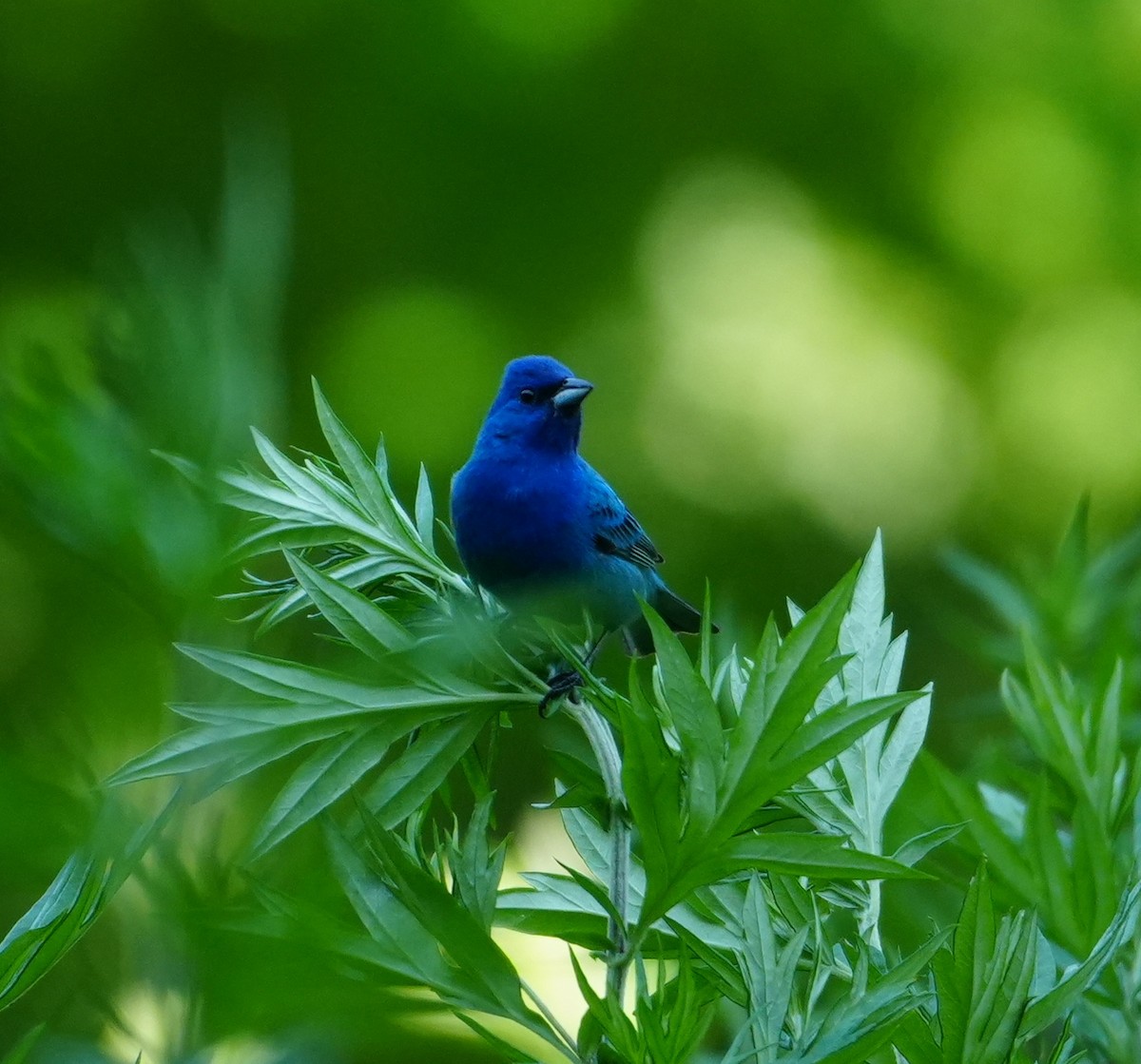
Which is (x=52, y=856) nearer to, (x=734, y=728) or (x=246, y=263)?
(x=246, y=263)

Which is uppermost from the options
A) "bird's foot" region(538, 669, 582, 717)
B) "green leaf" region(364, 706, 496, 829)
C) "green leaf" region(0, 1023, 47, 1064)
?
"green leaf" region(0, 1023, 47, 1064)

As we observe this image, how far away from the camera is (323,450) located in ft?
8.04

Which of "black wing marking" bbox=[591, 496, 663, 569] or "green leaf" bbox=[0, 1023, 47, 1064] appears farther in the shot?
"black wing marking" bbox=[591, 496, 663, 569]

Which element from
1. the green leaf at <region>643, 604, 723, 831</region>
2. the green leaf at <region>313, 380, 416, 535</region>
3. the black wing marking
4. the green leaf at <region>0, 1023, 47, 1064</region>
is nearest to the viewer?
the green leaf at <region>0, 1023, 47, 1064</region>

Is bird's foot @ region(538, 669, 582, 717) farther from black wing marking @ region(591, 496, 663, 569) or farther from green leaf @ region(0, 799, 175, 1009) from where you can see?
black wing marking @ region(591, 496, 663, 569)

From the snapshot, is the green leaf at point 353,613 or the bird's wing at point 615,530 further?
the bird's wing at point 615,530

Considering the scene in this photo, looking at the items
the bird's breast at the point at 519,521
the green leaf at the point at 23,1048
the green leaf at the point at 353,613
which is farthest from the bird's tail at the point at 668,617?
the green leaf at the point at 23,1048

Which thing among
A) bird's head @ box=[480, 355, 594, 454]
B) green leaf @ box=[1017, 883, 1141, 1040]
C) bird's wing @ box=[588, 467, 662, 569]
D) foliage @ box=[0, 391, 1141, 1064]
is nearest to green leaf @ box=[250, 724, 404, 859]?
foliage @ box=[0, 391, 1141, 1064]

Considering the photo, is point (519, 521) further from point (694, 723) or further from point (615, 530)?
point (694, 723)

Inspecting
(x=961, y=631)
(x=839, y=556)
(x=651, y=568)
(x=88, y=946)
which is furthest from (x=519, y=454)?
(x=839, y=556)

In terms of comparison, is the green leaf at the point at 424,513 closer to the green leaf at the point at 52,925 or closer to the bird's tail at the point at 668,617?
the green leaf at the point at 52,925

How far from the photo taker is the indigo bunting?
4.59 feet

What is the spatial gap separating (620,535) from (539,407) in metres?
0.21

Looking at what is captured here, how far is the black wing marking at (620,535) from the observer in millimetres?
1542
